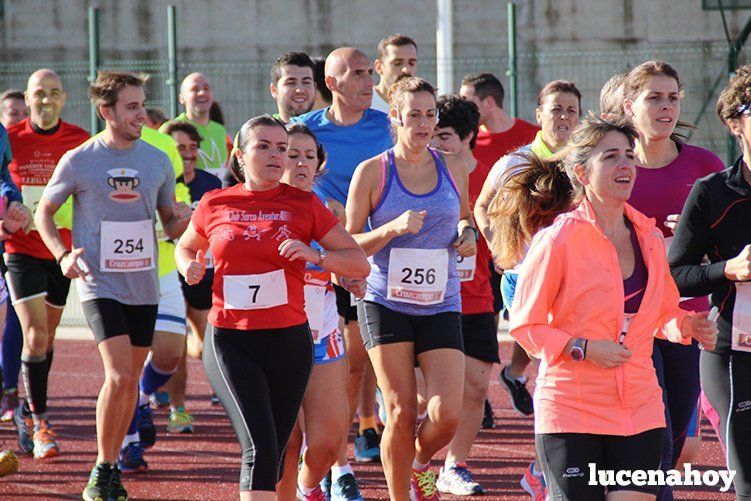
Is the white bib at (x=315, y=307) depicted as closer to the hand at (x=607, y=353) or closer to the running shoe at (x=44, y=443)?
the hand at (x=607, y=353)

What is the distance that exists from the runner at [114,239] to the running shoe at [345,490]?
3.45 feet

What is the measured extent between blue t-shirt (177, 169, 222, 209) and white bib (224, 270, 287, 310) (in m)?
3.89

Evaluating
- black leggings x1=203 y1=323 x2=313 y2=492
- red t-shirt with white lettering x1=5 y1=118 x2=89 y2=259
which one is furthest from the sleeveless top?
red t-shirt with white lettering x1=5 y1=118 x2=89 y2=259

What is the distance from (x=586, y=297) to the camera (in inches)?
163

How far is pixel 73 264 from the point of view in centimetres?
630

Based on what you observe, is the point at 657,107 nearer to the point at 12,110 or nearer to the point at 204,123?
the point at 204,123

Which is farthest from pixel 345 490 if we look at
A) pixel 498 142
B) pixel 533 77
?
pixel 533 77

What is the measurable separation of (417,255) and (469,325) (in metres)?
1.40

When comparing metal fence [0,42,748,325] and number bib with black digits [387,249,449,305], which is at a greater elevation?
metal fence [0,42,748,325]

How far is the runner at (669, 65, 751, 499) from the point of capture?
461cm

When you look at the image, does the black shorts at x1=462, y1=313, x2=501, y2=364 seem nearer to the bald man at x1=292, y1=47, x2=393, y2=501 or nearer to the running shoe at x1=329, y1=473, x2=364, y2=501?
the bald man at x1=292, y1=47, x2=393, y2=501

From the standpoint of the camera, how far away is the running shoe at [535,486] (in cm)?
610

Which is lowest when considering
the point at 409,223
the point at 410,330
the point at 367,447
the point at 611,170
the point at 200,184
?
the point at 367,447

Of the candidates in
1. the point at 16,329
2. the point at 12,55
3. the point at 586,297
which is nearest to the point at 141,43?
the point at 12,55
